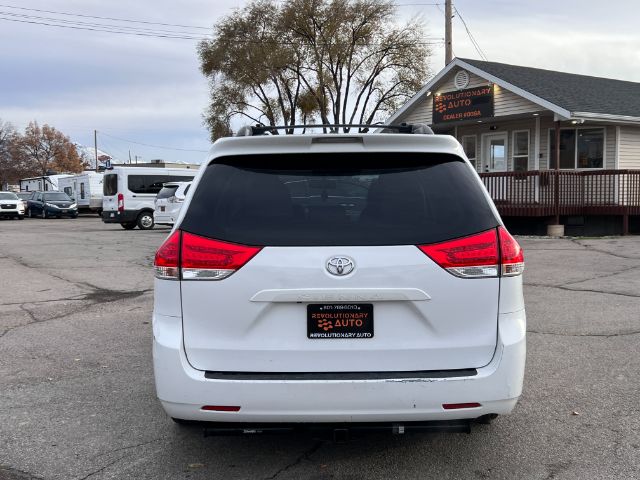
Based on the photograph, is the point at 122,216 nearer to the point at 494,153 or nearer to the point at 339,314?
the point at 494,153

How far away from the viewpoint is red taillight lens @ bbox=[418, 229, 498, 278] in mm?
2967

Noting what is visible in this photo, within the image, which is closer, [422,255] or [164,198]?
[422,255]

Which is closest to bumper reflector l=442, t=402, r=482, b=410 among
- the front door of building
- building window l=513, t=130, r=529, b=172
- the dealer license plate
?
the dealer license plate

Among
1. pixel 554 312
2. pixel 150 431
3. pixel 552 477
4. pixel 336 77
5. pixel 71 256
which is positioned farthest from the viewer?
pixel 336 77

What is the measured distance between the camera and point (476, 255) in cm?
300

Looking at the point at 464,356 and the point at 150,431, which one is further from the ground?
the point at 464,356

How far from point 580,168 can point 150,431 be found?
19.0 m

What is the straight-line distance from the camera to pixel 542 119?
20.5 m

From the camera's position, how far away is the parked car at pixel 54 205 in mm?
37406

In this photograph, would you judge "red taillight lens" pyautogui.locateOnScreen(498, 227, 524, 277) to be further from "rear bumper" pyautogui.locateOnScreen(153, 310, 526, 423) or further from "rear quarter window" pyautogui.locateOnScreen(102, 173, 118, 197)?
"rear quarter window" pyautogui.locateOnScreen(102, 173, 118, 197)

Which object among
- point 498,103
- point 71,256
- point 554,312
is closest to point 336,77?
point 498,103

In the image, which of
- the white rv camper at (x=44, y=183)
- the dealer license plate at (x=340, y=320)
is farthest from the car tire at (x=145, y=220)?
the white rv camper at (x=44, y=183)

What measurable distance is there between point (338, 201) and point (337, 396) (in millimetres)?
962

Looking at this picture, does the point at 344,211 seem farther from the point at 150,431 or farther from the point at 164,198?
the point at 164,198
